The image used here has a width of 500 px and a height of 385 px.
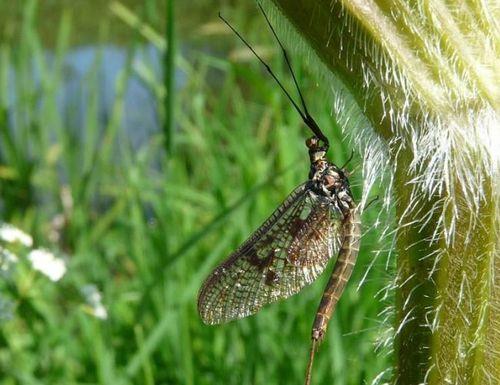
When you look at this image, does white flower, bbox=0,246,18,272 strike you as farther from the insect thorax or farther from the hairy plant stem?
the hairy plant stem

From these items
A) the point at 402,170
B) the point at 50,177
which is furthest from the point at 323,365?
the point at 50,177

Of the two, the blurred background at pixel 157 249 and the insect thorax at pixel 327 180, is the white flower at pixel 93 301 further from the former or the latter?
the insect thorax at pixel 327 180

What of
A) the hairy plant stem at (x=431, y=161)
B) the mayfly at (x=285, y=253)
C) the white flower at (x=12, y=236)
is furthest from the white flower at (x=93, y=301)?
the hairy plant stem at (x=431, y=161)

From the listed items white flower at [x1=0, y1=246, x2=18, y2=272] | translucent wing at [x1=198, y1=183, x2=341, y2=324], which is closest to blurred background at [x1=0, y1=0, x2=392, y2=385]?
white flower at [x1=0, y1=246, x2=18, y2=272]

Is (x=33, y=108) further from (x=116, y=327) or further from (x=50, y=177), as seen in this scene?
(x=116, y=327)

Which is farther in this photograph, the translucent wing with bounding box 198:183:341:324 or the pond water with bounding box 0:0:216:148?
the pond water with bounding box 0:0:216:148

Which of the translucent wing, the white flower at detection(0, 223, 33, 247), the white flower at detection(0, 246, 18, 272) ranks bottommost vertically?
the translucent wing

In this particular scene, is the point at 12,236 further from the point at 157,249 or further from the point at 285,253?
the point at 285,253
